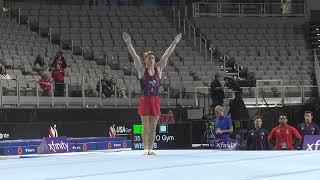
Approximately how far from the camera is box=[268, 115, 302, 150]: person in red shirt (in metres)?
11.6

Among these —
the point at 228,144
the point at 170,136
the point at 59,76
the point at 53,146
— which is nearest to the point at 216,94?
the point at 170,136

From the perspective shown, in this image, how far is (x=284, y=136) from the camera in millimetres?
11750

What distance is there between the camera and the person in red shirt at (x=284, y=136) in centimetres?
1165

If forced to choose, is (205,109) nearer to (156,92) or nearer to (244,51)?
(244,51)

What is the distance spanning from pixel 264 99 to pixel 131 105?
5.88 m

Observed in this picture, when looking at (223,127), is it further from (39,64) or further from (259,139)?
(39,64)

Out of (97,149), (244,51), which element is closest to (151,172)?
(97,149)

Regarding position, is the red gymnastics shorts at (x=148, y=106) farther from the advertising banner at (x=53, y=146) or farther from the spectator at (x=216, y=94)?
the spectator at (x=216, y=94)

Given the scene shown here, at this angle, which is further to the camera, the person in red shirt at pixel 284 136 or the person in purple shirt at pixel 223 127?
the person in purple shirt at pixel 223 127

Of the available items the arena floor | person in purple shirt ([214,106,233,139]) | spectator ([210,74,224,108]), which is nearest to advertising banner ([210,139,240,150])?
person in purple shirt ([214,106,233,139])

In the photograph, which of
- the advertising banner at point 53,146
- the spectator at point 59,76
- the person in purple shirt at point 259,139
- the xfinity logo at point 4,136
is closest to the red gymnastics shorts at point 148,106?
the advertising banner at point 53,146

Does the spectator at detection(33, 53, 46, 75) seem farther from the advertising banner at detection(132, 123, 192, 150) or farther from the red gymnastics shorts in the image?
the red gymnastics shorts

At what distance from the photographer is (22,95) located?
52.3ft

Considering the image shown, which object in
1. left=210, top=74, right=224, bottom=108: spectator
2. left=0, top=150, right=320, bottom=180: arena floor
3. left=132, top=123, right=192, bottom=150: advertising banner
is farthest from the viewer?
left=210, top=74, right=224, bottom=108: spectator
